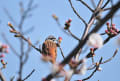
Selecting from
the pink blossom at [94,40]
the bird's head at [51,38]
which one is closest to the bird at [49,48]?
the bird's head at [51,38]

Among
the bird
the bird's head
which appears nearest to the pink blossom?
the bird

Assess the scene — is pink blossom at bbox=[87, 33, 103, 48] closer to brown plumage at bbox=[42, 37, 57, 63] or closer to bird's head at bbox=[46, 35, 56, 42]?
brown plumage at bbox=[42, 37, 57, 63]

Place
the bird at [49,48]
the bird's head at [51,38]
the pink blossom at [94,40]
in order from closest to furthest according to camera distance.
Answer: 1. the pink blossom at [94,40]
2. the bird at [49,48]
3. the bird's head at [51,38]

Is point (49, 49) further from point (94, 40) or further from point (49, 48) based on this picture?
point (94, 40)

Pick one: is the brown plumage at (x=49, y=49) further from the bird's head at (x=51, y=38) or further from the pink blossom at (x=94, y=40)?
the pink blossom at (x=94, y=40)

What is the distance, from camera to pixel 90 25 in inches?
174

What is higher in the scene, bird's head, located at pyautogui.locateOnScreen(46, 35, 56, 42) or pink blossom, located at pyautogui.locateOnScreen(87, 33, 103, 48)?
pink blossom, located at pyautogui.locateOnScreen(87, 33, 103, 48)

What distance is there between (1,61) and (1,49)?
1.11 m

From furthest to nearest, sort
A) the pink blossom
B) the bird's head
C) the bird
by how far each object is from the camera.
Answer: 1. the bird's head
2. the bird
3. the pink blossom

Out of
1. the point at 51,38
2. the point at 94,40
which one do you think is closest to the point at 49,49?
the point at 51,38

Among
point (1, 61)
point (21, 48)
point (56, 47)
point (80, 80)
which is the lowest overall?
point (80, 80)

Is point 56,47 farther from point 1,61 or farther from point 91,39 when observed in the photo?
point 91,39

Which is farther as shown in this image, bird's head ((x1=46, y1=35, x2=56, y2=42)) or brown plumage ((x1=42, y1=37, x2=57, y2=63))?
bird's head ((x1=46, y1=35, x2=56, y2=42))

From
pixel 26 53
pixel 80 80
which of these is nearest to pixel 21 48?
pixel 26 53
